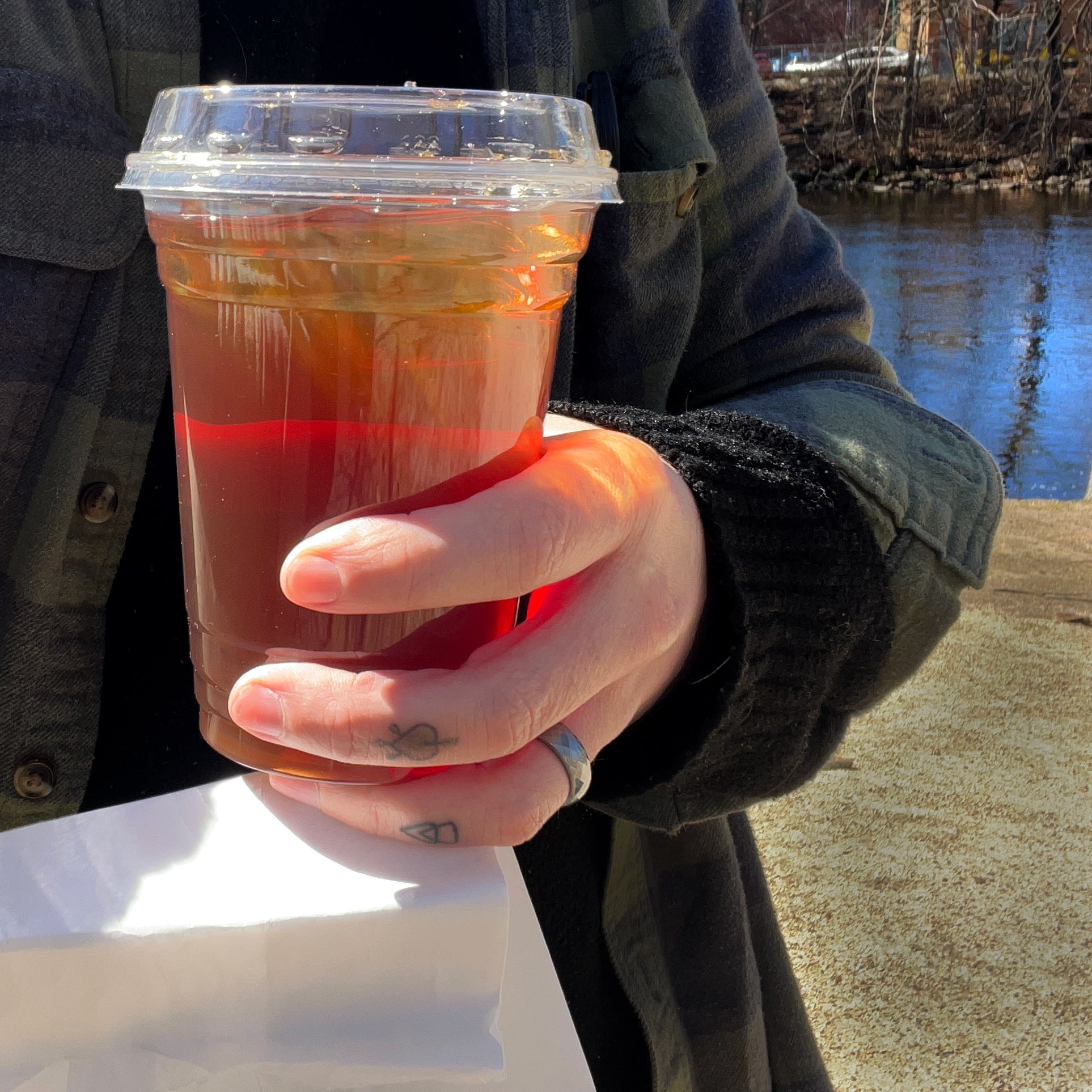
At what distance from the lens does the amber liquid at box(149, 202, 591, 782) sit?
17.9 inches

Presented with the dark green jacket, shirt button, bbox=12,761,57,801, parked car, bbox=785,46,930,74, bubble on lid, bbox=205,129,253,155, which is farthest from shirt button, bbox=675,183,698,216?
parked car, bbox=785,46,930,74

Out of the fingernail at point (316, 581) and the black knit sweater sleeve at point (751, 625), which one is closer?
the fingernail at point (316, 581)

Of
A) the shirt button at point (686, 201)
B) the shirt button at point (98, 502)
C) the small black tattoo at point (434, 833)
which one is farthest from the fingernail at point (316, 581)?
the shirt button at point (686, 201)

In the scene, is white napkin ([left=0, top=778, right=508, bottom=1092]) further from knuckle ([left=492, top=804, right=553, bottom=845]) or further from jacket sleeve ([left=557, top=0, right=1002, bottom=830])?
jacket sleeve ([left=557, top=0, right=1002, bottom=830])

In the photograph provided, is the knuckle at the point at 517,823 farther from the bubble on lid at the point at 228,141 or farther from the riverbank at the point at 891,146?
the riverbank at the point at 891,146

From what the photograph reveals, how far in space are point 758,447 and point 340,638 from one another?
0.32 metres

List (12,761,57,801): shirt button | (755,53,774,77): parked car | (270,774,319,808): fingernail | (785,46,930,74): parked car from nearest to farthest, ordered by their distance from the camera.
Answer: (270,774,319,808): fingernail < (12,761,57,801): shirt button < (785,46,930,74): parked car < (755,53,774,77): parked car

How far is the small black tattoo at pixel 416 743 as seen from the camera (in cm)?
45

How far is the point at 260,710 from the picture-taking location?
466mm

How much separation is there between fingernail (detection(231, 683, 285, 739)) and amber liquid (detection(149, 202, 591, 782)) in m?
0.04

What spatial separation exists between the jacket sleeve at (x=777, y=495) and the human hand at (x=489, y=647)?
12cm

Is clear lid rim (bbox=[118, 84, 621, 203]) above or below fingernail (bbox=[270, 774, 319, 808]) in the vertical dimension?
above

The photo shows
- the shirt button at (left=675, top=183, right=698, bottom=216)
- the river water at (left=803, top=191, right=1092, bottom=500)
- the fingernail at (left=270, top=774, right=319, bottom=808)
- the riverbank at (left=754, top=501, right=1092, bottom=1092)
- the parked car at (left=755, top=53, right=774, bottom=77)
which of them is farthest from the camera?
the parked car at (left=755, top=53, right=774, bottom=77)

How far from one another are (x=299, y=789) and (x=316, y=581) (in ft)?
0.53
